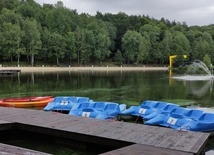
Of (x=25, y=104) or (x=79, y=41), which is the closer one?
(x=25, y=104)

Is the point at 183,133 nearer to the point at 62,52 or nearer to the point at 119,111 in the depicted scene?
the point at 119,111

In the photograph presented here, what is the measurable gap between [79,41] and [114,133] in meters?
79.4

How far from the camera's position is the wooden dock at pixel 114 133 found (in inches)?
361

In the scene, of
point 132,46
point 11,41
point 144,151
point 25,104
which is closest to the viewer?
point 144,151

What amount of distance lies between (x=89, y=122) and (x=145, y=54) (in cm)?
8737

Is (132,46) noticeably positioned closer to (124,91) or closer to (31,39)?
(31,39)

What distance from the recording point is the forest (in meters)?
79.5

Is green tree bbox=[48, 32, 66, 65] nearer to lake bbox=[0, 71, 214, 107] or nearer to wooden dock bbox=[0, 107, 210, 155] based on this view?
lake bbox=[0, 71, 214, 107]

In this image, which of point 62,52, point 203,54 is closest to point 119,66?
point 62,52

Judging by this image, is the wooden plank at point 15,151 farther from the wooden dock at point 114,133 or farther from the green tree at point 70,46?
the green tree at point 70,46

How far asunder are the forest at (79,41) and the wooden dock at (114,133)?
66.0m

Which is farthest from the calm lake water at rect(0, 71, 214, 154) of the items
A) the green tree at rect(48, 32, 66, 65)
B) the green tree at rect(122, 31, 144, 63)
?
the green tree at rect(122, 31, 144, 63)

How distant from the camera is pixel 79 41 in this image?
292ft

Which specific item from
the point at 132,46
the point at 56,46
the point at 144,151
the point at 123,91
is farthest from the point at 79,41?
the point at 144,151
